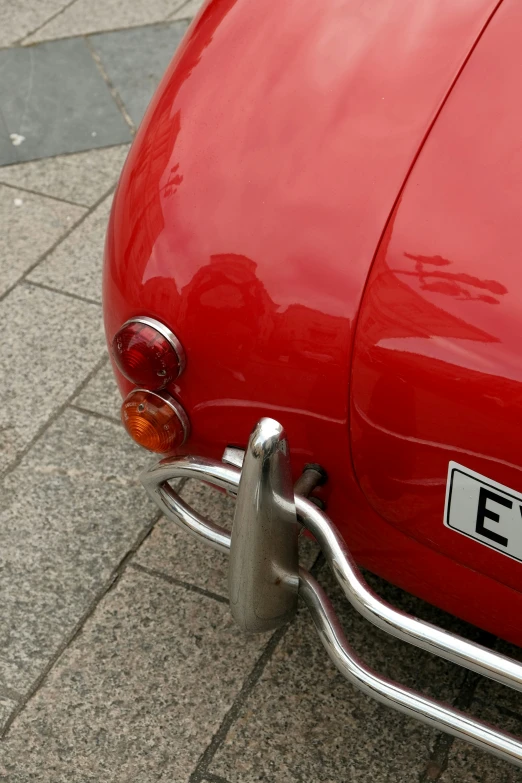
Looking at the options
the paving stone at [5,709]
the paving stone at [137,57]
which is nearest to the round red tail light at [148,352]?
the paving stone at [5,709]

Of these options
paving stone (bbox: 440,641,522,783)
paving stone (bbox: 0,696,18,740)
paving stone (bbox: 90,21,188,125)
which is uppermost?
paving stone (bbox: 440,641,522,783)

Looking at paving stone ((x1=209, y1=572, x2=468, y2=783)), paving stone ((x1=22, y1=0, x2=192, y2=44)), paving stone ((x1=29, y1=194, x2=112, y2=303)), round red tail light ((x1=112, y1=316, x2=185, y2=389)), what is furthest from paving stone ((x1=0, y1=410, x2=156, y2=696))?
paving stone ((x1=22, y1=0, x2=192, y2=44))

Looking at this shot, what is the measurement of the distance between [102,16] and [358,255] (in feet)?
12.3

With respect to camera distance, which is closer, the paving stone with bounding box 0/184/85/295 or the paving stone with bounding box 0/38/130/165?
the paving stone with bounding box 0/184/85/295

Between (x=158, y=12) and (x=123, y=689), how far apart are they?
3.72m

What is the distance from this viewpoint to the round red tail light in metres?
1.61

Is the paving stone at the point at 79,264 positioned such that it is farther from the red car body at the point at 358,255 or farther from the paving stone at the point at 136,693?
the red car body at the point at 358,255

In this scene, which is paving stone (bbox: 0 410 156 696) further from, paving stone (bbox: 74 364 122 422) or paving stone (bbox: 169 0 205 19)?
paving stone (bbox: 169 0 205 19)

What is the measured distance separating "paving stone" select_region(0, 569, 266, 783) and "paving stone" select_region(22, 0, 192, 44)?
3275mm

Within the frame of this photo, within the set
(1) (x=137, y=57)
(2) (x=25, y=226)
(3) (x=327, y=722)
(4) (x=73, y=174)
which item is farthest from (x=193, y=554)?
(1) (x=137, y=57)

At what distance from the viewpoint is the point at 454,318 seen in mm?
1346

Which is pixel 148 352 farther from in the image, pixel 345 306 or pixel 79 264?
pixel 79 264

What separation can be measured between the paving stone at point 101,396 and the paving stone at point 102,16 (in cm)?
245

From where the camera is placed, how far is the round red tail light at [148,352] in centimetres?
161
